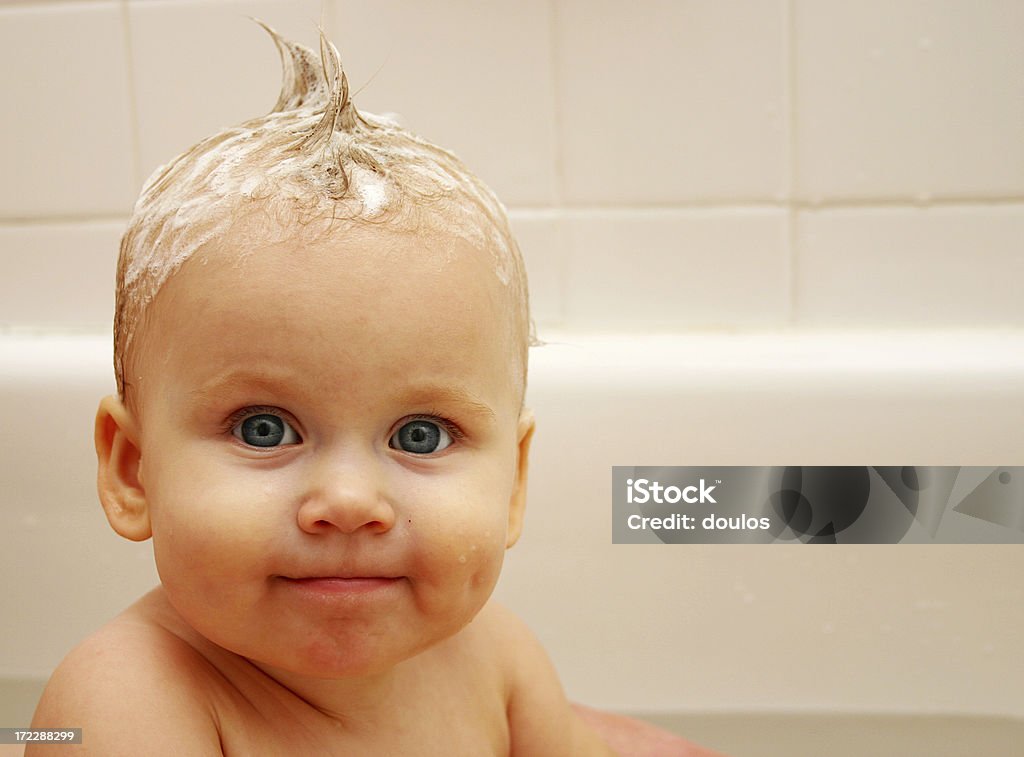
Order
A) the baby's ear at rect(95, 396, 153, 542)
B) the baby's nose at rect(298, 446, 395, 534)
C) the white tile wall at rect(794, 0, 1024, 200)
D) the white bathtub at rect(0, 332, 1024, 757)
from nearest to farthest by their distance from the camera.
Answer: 1. the baby's nose at rect(298, 446, 395, 534)
2. the baby's ear at rect(95, 396, 153, 542)
3. the white bathtub at rect(0, 332, 1024, 757)
4. the white tile wall at rect(794, 0, 1024, 200)

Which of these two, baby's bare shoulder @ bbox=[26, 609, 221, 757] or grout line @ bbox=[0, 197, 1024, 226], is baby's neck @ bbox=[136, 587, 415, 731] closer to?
baby's bare shoulder @ bbox=[26, 609, 221, 757]

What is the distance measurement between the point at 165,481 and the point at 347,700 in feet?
0.64

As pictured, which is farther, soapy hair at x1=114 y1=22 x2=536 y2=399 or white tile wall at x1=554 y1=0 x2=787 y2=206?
white tile wall at x1=554 y1=0 x2=787 y2=206

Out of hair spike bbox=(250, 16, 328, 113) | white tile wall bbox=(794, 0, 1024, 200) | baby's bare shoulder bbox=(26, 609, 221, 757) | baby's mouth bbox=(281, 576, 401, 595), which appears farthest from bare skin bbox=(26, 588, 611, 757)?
white tile wall bbox=(794, 0, 1024, 200)

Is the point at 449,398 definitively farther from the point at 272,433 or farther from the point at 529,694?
the point at 529,694

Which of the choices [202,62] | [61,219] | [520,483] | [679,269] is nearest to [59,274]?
[61,219]

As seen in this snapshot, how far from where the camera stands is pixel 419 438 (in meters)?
0.64

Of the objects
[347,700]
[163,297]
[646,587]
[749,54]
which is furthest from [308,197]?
[749,54]

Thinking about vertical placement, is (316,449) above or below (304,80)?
below

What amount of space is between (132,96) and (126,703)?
90 cm

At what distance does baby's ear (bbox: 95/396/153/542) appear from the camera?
2.26ft

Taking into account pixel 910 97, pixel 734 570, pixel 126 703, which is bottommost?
pixel 734 570

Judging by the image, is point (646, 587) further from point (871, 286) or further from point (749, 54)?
point (749, 54)

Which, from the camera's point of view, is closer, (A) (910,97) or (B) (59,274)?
(A) (910,97)
